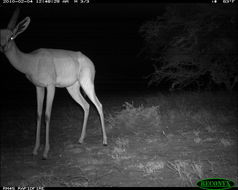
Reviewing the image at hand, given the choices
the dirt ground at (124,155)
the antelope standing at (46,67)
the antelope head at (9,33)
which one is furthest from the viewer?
the antelope standing at (46,67)

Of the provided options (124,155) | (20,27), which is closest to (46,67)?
(20,27)

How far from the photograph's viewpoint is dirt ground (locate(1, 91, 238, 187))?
4703 mm

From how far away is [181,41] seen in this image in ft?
36.6

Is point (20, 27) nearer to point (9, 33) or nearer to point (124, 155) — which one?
point (9, 33)

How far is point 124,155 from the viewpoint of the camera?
5.98 metres

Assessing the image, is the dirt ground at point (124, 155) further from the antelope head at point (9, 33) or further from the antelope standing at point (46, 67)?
the antelope head at point (9, 33)

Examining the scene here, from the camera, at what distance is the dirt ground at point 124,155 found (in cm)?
470

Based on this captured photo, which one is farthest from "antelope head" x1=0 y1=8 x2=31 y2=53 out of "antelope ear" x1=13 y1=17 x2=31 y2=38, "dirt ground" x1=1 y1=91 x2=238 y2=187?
"dirt ground" x1=1 y1=91 x2=238 y2=187

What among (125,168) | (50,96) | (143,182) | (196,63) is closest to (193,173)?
(143,182)

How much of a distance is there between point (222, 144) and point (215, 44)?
5.11m

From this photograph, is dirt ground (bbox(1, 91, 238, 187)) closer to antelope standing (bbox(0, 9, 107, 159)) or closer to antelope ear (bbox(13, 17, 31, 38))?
antelope standing (bbox(0, 9, 107, 159))

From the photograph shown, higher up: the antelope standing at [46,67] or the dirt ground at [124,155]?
the antelope standing at [46,67]

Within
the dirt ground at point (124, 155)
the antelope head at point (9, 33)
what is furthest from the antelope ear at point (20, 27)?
the dirt ground at point (124, 155)

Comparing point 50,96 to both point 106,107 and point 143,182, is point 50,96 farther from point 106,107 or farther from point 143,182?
point 106,107
